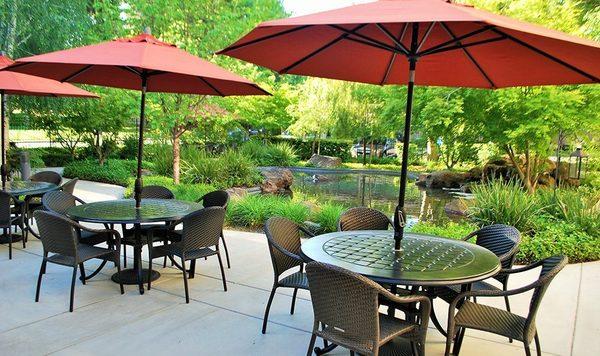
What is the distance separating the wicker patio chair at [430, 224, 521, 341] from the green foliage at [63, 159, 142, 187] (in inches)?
426

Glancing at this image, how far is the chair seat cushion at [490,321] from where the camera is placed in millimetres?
2975

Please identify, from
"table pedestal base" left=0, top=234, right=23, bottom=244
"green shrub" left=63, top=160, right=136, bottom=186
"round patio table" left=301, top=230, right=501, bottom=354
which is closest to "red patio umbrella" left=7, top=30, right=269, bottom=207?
"round patio table" left=301, top=230, right=501, bottom=354

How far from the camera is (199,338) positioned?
3613 mm

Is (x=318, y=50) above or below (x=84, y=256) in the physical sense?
above

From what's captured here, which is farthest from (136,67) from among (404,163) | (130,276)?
(404,163)

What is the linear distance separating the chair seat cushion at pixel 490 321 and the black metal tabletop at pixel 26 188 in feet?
17.7

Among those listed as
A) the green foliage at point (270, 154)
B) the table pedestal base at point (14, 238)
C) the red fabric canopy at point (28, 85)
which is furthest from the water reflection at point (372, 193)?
the table pedestal base at point (14, 238)

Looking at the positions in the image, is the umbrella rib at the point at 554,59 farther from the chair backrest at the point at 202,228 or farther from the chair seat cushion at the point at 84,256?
the chair seat cushion at the point at 84,256

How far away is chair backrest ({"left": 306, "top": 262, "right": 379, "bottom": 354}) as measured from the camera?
2557 millimetres

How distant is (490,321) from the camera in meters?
3.09

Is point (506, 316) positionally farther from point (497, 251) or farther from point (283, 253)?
point (283, 253)

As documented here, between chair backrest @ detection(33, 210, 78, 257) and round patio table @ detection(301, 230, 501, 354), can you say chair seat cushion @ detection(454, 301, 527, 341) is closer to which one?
round patio table @ detection(301, 230, 501, 354)

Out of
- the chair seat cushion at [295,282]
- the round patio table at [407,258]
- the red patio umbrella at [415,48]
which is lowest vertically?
the chair seat cushion at [295,282]

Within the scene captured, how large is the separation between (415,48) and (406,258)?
1504mm
